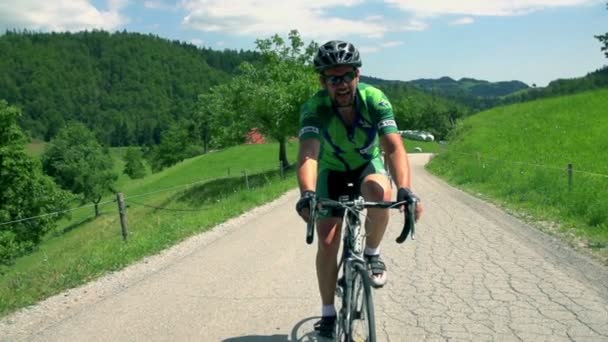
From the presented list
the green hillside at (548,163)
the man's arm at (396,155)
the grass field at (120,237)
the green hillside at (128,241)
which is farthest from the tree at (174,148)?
the man's arm at (396,155)

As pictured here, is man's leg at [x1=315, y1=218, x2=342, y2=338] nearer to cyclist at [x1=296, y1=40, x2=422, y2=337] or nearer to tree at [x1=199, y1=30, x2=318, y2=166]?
cyclist at [x1=296, y1=40, x2=422, y2=337]

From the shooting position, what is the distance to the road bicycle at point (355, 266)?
3.26 m

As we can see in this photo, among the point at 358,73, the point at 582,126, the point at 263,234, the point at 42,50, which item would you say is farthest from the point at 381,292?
the point at 42,50

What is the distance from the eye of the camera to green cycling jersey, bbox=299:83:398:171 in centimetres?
379

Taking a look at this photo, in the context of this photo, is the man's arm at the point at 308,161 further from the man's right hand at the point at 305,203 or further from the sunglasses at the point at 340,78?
the sunglasses at the point at 340,78

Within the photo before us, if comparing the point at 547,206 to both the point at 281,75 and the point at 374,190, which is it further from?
the point at 281,75

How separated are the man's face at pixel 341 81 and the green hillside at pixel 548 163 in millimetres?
4931

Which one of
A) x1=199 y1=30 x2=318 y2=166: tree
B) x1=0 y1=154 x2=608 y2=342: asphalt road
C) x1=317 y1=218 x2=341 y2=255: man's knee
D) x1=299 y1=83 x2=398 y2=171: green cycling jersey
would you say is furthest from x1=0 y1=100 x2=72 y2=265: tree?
x1=299 y1=83 x2=398 y2=171: green cycling jersey

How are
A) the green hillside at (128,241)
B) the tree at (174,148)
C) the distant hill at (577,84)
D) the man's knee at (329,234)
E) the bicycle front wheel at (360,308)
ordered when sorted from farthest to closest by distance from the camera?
the tree at (174,148), the distant hill at (577,84), the green hillside at (128,241), the man's knee at (329,234), the bicycle front wheel at (360,308)

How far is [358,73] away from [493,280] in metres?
3.44

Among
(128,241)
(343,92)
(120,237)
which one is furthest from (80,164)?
(343,92)

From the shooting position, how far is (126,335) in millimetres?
4754

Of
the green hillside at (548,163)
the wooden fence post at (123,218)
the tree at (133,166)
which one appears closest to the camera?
the green hillside at (548,163)

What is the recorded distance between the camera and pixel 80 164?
58.5 meters
